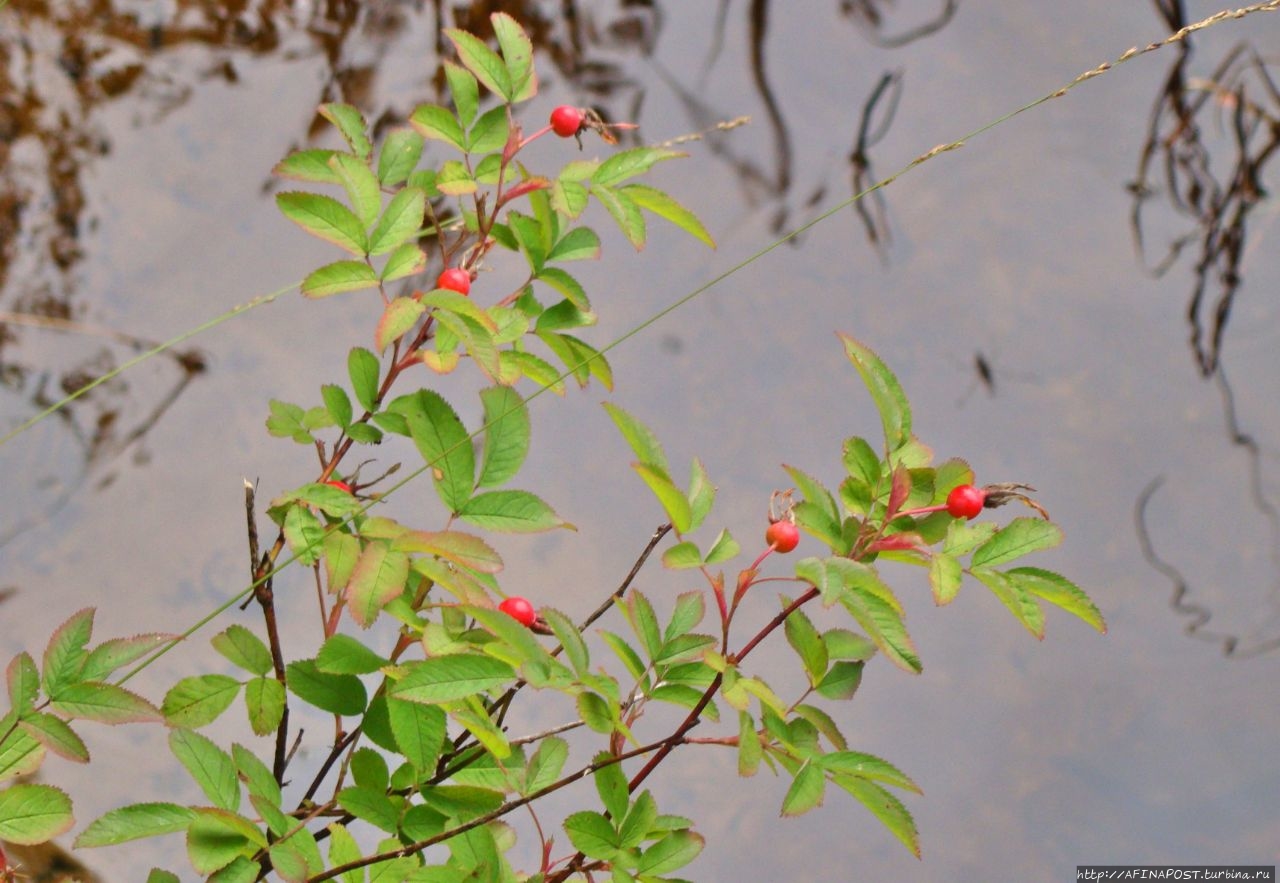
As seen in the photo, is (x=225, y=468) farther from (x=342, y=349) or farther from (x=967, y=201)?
(x=967, y=201)

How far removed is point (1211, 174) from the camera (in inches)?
70.6

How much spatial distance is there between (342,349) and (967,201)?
2.70ft

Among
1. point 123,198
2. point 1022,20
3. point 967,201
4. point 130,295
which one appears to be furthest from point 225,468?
point 1022,20

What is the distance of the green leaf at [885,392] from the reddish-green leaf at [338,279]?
307mm

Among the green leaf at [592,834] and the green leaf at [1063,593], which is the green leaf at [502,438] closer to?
the green leaf at [592,834]

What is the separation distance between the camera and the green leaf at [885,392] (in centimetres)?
76

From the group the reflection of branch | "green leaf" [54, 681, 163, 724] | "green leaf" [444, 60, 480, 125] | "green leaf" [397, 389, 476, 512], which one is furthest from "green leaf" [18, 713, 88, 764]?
the reflection of branch

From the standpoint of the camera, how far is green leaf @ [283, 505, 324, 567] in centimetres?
79

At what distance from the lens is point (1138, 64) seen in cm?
187

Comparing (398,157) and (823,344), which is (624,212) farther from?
(823,344)

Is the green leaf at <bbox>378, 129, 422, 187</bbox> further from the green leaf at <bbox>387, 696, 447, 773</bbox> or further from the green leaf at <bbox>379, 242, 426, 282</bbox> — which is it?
the green leaf at <bbox>387, 696, 447, 773</bbox>

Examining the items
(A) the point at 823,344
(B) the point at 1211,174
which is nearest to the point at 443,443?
(A) the point at 823,344

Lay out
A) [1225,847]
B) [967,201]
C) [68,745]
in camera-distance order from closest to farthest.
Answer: [68,745], [1225,847], [967,201]

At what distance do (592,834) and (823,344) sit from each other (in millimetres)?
947
